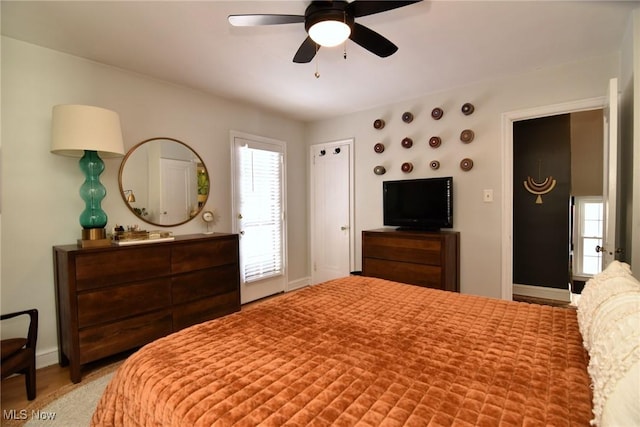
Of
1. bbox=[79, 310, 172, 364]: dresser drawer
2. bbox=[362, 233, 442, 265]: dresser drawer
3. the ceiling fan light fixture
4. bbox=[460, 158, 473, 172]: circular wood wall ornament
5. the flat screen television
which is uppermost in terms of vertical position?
the ceiling fan light fixture

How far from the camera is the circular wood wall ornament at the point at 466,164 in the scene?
3.30m

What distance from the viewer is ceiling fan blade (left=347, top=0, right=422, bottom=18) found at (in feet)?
5.23

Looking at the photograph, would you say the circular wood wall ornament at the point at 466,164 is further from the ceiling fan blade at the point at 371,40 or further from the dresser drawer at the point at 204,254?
the dresser drawer at the point at 204,254

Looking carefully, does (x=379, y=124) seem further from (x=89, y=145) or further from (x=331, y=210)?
(x=89, y=145)

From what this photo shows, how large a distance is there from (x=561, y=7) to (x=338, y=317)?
2.41 metres

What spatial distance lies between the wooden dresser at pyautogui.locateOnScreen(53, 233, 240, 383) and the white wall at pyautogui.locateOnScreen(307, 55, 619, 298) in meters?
2.21

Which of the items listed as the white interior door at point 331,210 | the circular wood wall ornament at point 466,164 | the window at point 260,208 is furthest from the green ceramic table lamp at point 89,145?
the circular wood wall ornament at point 466,164

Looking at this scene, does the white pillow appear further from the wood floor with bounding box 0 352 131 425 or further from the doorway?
the doorway

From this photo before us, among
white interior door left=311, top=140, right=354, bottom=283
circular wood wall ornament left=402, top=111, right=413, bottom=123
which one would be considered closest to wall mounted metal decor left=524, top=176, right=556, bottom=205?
circular wood wall ornament left=402, top=111, right=413, bottom=123

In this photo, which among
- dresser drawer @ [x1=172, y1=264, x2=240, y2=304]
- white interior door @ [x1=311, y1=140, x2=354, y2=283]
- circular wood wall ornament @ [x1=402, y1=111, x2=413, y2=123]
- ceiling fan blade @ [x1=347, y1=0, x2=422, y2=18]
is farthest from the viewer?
white interior door @ [x1=311, y1=140, x2=354, y2=283]

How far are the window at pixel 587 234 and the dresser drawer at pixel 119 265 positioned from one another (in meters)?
5.14

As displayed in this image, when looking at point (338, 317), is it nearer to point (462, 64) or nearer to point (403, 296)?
point (403, 296)

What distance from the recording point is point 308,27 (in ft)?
5.91

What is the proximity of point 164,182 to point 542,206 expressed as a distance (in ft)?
14.8
